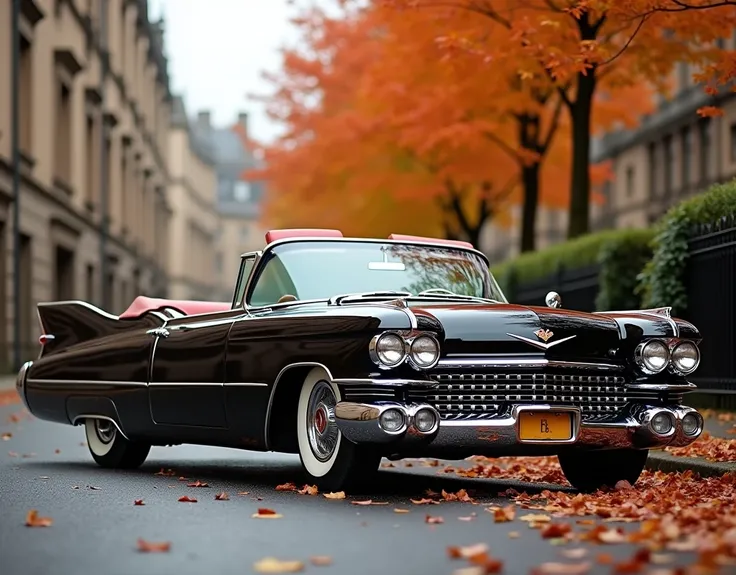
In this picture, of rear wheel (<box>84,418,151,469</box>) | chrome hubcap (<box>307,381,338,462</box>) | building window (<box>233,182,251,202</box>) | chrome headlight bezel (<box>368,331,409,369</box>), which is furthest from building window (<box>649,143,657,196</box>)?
building window (<box>233,182,251,202</box>)

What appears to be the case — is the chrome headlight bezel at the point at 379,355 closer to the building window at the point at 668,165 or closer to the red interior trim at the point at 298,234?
the red interior trim at the point at 298,234

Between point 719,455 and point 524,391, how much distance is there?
9.08 feet

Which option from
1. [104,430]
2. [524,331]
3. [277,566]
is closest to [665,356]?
[524,331]

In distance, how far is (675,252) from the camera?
14609 millimetres

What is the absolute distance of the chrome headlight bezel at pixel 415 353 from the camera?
7238 mm

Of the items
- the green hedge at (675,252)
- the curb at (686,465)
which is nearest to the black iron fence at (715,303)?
the green hedge at (675,252)

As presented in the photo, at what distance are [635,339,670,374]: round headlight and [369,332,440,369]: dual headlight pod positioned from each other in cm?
136

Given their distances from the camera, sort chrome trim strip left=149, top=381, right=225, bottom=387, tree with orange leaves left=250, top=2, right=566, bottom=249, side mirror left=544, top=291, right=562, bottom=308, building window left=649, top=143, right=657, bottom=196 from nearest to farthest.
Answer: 1. chrome trim strip left=149, top=381, right=225, bottom=387
2. side mirror left=544, top=291, right=562, bottom=308
3. tree with orange leaves left=250, top=2, right=566, bottom=249
4. building window left=649, top=143, right=657, bottom=196

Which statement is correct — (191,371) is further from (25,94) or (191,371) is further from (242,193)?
(242,193)

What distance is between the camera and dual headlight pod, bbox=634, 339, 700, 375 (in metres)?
7.89

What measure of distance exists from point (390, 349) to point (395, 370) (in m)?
0.12

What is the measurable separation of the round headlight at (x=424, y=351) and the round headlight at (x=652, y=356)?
1331 mm

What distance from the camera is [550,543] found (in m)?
5.82

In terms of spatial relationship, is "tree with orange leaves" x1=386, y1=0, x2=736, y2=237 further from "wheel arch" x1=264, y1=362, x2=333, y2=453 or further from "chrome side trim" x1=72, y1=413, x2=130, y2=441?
"chrome side trim" x1=72, y1=413, x2=130, y2=441
